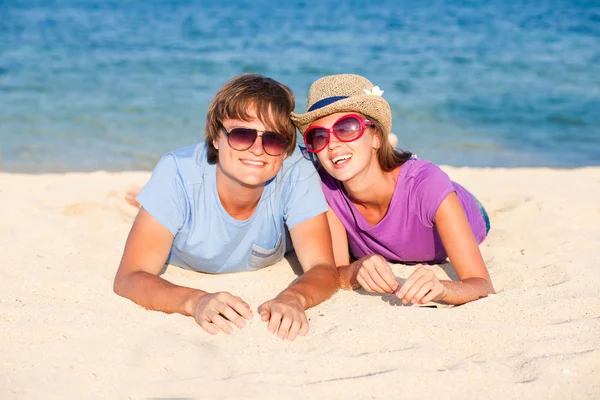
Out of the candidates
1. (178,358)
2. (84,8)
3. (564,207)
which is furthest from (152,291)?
(84,8)

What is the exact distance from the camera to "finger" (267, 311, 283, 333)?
329 cm

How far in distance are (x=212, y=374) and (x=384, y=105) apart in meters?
1.80

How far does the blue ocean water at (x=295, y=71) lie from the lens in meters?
8.72

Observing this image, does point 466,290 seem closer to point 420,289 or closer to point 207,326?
point 420,289

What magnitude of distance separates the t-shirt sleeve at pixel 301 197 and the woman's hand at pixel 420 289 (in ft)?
2.69

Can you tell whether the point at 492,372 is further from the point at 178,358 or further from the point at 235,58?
the point at 235,58

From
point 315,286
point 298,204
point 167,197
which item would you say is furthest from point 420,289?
point 167,197

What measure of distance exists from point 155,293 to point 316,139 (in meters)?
1.20

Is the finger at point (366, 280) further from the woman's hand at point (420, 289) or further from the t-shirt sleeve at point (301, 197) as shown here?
the t-shirt sleeve at point (301, 197)

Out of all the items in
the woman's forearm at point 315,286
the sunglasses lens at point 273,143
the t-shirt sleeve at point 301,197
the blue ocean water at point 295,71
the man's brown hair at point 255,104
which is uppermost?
the man's brown hair at point 255,104

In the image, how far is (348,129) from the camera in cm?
381

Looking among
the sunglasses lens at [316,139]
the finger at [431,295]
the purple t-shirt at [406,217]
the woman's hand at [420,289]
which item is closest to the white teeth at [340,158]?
the sunglasses lens at [316,139]

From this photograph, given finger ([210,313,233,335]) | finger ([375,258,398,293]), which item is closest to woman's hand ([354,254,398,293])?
finger ([375,258,398,293])

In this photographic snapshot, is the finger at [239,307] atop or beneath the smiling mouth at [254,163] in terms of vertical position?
beneath
